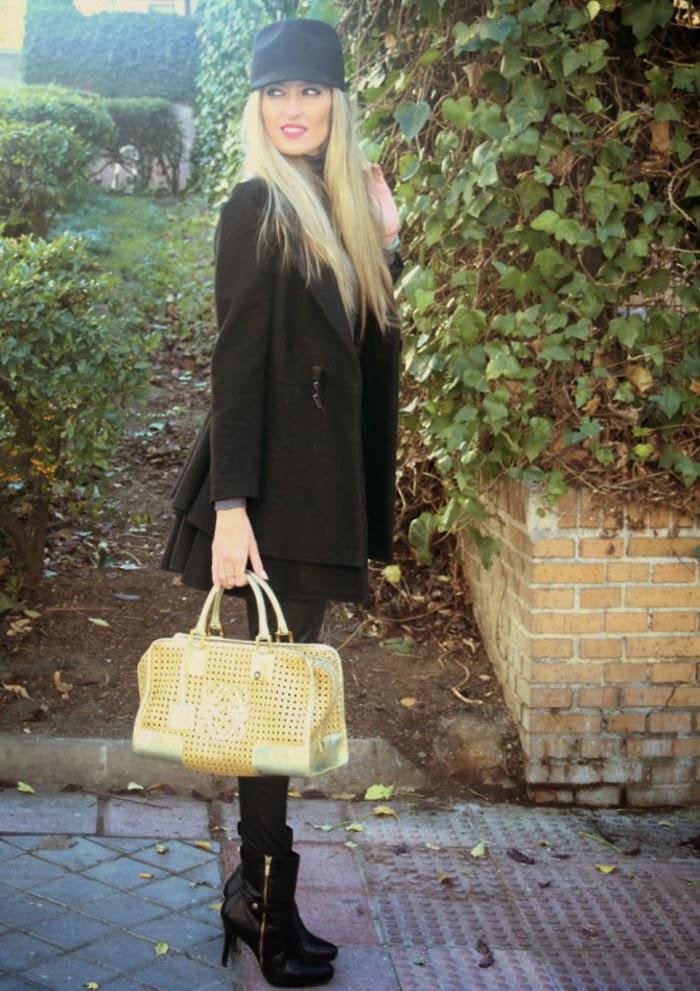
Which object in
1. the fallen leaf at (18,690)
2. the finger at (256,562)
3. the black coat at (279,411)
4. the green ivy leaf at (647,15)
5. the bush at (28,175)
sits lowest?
the fallen leaf at (18,690)

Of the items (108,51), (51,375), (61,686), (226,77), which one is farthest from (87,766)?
(108,51)

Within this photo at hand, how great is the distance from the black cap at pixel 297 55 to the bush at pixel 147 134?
12658mm

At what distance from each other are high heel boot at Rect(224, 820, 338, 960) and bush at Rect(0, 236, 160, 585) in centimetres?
207

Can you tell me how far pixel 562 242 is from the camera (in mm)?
3904

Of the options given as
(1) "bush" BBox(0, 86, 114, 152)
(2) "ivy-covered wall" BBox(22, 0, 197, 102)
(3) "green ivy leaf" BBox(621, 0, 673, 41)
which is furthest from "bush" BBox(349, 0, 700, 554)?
(2) "ivy-covered wall" BBox(22, 0, 197, 102)

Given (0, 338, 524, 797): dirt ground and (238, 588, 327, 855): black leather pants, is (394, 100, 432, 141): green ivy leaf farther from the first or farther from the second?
(0, 338, 524, 797): dirt ground

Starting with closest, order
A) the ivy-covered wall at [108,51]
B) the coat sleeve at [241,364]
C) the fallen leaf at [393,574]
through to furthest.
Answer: the coat sleeve at [241,364] → the fallen leaf at [393,574] → the ivy-covered wall at [108,51]

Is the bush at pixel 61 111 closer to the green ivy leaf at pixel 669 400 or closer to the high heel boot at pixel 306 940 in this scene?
the green ivy leaf at pixel 669 400

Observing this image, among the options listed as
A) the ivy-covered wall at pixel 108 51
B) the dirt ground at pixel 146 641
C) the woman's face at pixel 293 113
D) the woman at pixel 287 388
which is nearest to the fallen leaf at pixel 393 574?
the dirt ground at pixel 146 641

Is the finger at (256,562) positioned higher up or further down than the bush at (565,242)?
further down

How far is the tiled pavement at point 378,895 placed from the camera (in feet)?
9.91

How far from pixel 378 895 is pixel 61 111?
10944 mm

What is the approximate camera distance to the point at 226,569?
2.77 meters

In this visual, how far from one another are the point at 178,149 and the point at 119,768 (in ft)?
41.1
